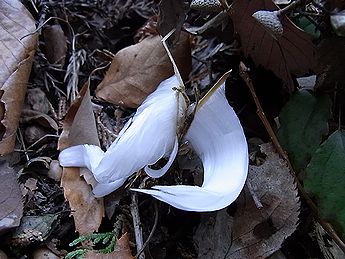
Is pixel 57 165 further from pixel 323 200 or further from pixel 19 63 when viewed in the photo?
pixel 323 200

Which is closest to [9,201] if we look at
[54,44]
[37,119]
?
[37,119]

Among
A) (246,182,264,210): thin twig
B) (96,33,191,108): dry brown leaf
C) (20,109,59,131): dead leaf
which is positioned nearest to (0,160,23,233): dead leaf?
(20,109,59,131): dead leaf

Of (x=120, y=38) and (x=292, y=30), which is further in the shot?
(x=120, y=38)

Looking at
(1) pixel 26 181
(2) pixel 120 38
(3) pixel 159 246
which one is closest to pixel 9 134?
(1) pixel 26 181

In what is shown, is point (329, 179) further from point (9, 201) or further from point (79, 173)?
point (9, 201)

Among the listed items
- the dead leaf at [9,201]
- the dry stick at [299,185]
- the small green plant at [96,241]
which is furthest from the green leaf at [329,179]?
the dead leaf at [9,201]

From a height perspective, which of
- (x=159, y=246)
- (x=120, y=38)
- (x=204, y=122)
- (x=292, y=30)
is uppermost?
(x=292, y=30)
